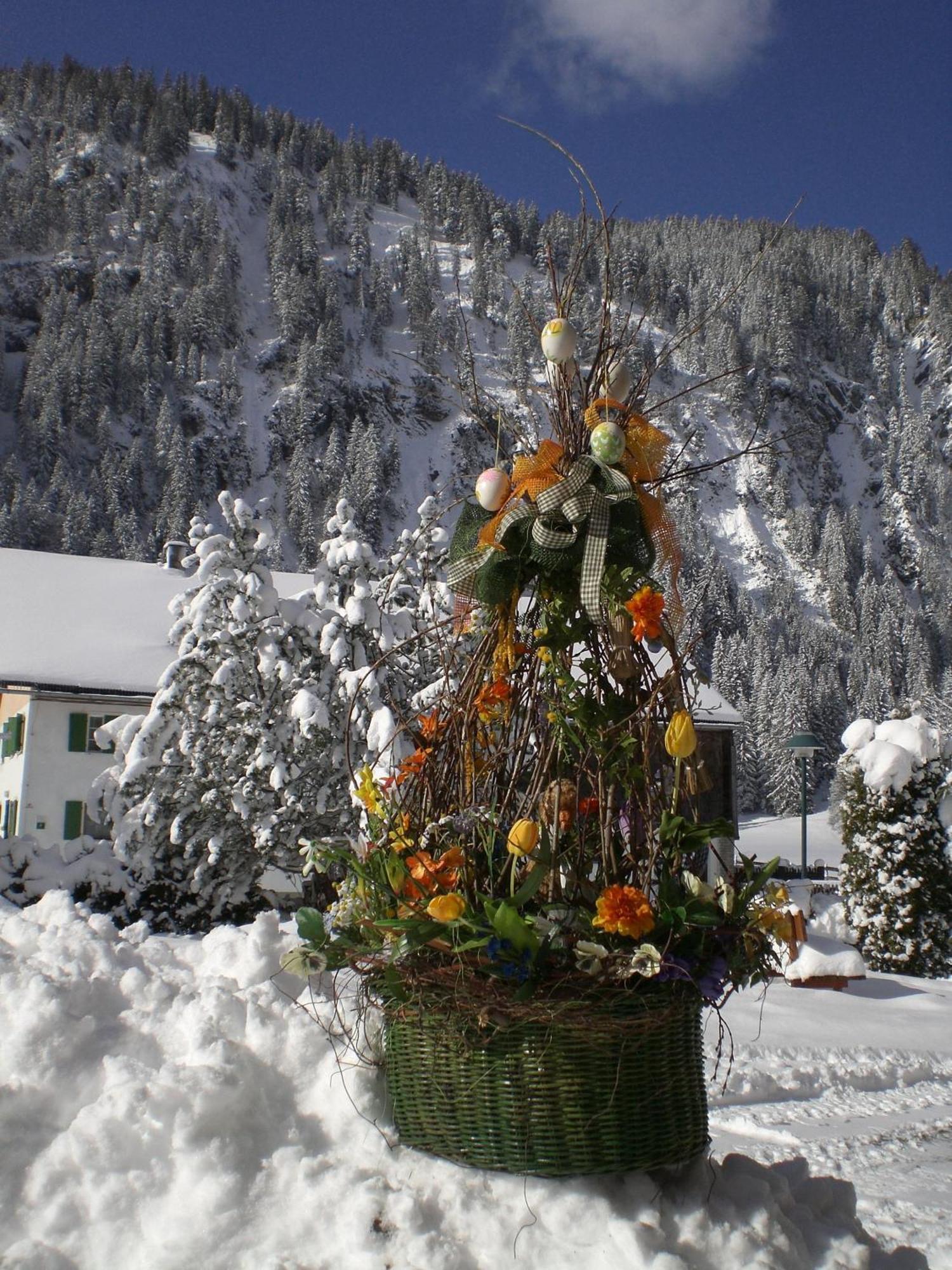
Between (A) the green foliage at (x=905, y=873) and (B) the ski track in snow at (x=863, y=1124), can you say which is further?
(A) the green foliage at (x=905, y=873)

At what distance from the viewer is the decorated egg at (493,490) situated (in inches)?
127

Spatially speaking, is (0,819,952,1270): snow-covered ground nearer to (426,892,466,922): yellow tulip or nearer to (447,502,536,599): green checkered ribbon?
(426,892,466,922): yellow tulip

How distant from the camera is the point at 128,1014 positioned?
3.24 meters

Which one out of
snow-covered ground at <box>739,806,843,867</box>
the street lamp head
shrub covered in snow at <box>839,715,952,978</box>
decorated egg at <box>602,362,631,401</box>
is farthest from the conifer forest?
decorated egg at <box>602,362,631,401</box>

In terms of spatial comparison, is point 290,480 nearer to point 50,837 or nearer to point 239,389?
point 239,389

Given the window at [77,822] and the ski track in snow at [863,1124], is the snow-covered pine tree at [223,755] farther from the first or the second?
the window at [77,822]

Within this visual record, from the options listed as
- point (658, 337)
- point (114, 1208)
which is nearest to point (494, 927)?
point (114, 1208)

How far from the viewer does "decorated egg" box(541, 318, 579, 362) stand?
3.23m

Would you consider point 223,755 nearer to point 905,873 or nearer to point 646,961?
point 905,873

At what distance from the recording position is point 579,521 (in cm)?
302

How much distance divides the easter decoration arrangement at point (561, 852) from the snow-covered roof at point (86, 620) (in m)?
18.3

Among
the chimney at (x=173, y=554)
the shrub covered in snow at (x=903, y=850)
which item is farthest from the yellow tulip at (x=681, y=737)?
the chimney at (x=173, y=554)

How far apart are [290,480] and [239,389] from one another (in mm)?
21323

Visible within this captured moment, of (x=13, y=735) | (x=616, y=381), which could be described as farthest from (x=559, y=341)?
(x=13, y=735)
